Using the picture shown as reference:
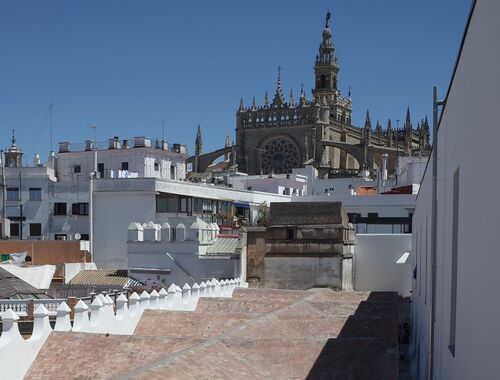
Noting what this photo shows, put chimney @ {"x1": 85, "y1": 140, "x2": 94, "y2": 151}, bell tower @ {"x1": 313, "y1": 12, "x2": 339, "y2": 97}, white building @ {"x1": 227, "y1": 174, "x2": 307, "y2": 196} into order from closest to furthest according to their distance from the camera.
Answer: chimney @ {"x1": 85, "y1": 140, "x2": 94, "y2": 151} → white building @ {"x1": 227, "y1": 174, "x2": 307, "y2": 196} → bell tower @ {"x1": 313, "y1": 12, "x2": 339, "y2": 97}

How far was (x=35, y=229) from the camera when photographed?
40.5 meters

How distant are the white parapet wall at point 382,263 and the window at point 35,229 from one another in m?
19.1

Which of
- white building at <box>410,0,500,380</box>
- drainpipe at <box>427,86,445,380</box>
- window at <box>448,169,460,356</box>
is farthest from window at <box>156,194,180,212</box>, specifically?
→ window at <box>448,169,460,356</box>

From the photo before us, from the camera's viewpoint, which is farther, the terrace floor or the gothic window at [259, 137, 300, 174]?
the gothic window at [259, 137, 300, 174]

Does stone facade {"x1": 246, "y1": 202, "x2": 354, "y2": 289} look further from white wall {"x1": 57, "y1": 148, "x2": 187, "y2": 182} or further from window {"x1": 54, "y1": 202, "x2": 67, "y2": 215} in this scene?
white wall {"x1": 57, "y1": 148, "x2": 187, "y2": 182}

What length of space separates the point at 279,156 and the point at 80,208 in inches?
1734

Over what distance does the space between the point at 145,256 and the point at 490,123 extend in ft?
87.7

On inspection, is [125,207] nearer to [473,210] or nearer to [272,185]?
[272,185]

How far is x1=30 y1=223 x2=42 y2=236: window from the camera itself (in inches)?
1588

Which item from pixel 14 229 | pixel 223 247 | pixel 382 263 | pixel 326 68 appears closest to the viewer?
pixel 223 247

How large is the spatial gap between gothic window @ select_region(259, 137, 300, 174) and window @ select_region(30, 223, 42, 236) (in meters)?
42.2

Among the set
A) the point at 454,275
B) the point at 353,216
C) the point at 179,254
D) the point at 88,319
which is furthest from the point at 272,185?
the point at 454,275

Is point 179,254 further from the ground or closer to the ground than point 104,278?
further from the ground

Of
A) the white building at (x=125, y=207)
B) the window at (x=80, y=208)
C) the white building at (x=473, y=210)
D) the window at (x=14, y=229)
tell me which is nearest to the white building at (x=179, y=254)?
the white building at (x=125, y=207)
